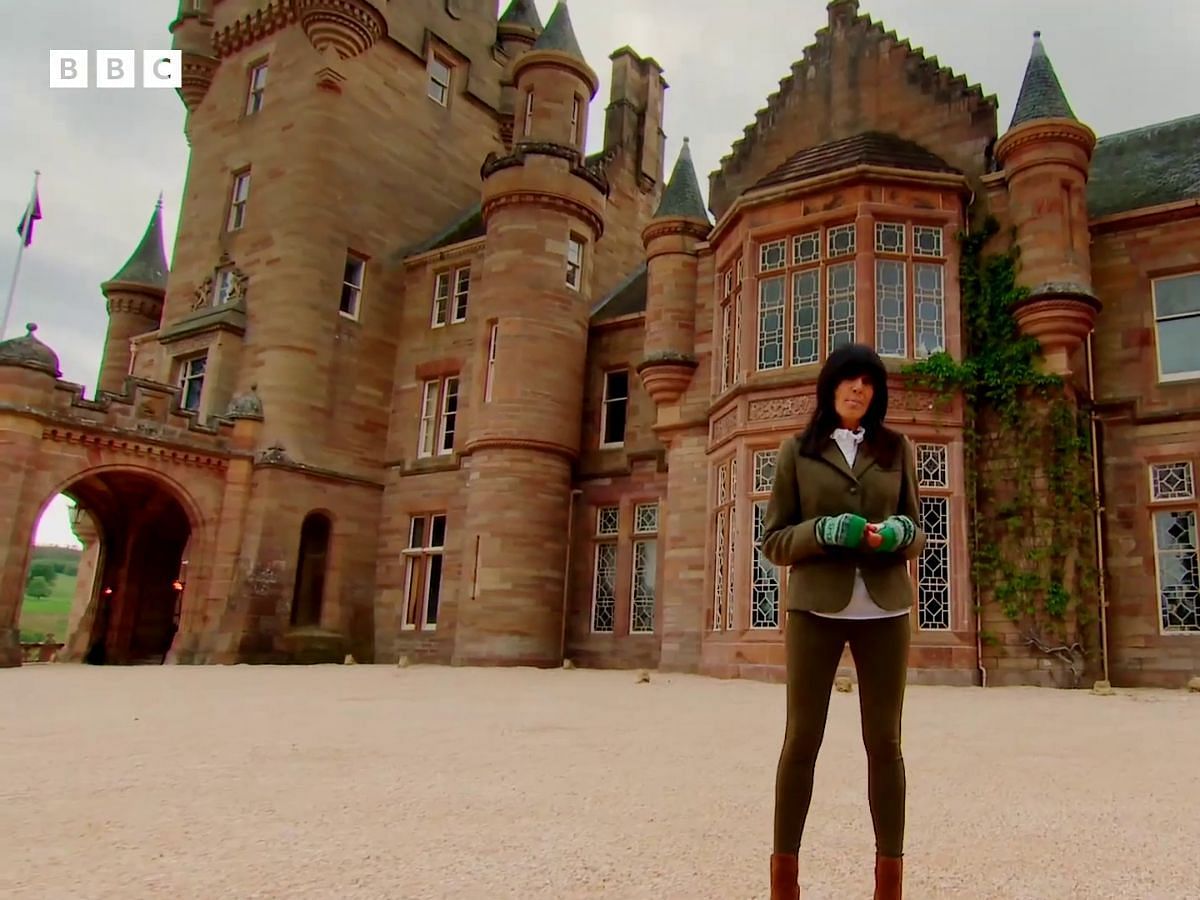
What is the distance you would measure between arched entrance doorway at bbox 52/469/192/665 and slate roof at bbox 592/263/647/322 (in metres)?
10.5

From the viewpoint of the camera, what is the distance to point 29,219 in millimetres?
21781

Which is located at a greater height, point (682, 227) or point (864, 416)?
point (682, 227)

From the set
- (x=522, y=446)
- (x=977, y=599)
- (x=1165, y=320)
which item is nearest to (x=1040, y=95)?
(x=1165, y=320)

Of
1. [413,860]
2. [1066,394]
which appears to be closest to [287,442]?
[1066,394]

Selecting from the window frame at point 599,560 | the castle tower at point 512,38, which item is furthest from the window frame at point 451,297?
the castle tower at point 512,38

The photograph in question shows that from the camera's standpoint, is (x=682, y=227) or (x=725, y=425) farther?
(x=682, y=227)

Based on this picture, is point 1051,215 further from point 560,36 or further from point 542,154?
point 560,36

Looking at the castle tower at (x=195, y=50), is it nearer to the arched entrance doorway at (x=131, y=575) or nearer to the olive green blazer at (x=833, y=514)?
the arched entrance doorway at (x=131, y=575)

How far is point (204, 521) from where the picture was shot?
1850 cm

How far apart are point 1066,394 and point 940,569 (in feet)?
10.9

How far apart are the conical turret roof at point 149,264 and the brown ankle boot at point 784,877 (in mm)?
29894

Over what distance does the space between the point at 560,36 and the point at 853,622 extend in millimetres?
21580

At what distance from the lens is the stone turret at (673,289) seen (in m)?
16.8

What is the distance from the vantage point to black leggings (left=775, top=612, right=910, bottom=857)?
269cm
